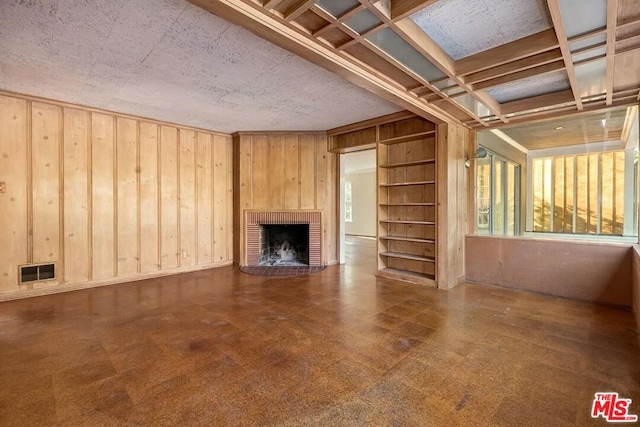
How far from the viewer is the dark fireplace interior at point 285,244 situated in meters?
5.66

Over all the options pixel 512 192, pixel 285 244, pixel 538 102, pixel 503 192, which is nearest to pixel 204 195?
pixel 285 244

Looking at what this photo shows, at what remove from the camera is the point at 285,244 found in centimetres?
583

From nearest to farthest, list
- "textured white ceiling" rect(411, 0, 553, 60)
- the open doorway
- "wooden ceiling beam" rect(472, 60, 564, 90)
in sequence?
"textured white ceiling" rect(411, 0, 553, 60)
"wooden ceiling beam" rect(472, 60, 564, 90)
the open doorway

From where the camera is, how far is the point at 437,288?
3969mm

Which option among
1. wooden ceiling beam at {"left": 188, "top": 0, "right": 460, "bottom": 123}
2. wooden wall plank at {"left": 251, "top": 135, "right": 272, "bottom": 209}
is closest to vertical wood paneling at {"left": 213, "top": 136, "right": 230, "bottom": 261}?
wooden wall plank at {"left": 251, "top": 135, "right": 272, "bottom": 209}

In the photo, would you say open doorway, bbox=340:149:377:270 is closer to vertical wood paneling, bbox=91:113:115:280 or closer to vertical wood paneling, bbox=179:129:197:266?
vertical wood paneling, bbox=179:129:197:266

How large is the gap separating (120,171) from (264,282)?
8.71ft

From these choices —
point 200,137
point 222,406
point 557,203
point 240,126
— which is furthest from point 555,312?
point 200,137

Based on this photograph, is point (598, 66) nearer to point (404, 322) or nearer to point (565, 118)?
point (565, 118)

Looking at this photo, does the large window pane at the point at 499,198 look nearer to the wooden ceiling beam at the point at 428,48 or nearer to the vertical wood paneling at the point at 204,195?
the wooden ceiling beam at the point at 428,48

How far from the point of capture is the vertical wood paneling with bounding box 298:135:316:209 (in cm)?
544

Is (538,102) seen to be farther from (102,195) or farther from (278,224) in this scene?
(102,195)

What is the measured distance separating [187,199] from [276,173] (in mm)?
1591

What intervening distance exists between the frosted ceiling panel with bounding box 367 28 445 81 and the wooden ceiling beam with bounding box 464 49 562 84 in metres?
0.34
